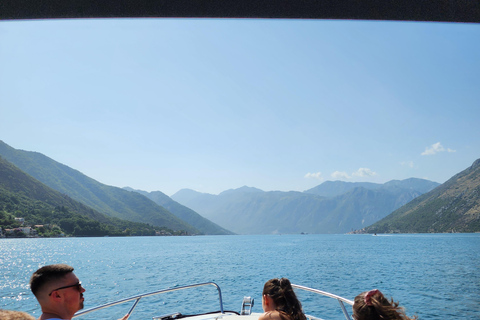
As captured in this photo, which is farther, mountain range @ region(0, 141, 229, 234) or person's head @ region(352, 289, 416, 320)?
mountain range @ region(0, 141, 229, 234)

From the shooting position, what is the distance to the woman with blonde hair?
2873 millimetres

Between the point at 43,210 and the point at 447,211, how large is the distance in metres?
159

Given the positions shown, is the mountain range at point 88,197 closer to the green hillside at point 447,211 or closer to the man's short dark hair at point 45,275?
the green hillside at point 447,211

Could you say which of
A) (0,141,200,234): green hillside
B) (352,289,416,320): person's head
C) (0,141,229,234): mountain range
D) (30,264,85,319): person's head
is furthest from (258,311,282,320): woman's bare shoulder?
(0,141,200,234): green hillside

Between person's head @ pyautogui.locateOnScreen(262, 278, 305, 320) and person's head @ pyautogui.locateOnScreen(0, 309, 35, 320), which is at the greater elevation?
person's head @ pyautogui.locateOnScreen(0, 309, 35, 320)

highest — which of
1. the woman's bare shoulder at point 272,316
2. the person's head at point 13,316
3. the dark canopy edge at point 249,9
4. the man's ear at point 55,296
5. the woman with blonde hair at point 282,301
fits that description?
the dark canopy edge at point 249,9

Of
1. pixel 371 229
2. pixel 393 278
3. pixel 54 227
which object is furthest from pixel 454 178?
pixel 54 227

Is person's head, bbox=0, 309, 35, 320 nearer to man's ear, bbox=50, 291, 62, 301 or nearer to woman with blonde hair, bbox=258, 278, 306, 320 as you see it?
man's ear, bbox=50, 291, 62, 301

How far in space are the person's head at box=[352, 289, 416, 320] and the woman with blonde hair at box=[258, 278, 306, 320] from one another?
65cm

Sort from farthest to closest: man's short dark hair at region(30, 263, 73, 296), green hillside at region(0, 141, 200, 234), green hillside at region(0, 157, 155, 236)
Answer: green hillside at region(0, 141, 200, 234) < green hillside at region(0, 157, 155, 236) < man's short dark hair at region(30, 263, 73, 296)

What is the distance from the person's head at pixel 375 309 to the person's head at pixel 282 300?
0.65 metres

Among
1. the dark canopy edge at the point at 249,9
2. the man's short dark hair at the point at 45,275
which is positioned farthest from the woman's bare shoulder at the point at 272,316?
the dark canopy edge at the point at 249,9

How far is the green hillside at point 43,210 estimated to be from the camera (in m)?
110

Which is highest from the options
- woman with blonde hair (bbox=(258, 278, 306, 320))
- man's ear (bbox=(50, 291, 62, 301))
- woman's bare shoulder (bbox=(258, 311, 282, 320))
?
man's ear (bbox=(50, 291, 62, 301))
